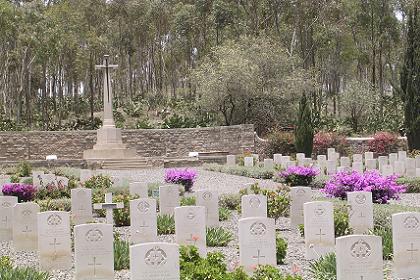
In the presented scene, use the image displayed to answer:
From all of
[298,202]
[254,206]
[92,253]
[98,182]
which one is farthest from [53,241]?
[98,182]

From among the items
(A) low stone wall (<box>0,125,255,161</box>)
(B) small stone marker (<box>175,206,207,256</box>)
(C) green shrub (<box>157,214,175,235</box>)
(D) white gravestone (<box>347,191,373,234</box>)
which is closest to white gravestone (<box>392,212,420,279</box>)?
(D) white gravestone (<box>347,191,373,234</box>)

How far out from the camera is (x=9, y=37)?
41062mm

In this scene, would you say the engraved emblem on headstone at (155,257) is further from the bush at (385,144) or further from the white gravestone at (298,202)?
the bush at (385,144)

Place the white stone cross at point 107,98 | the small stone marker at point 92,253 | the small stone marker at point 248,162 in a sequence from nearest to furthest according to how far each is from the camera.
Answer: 1. the small stone marker at point 92,253
2. the small stone marker at point 248,162
3. the white stone cross at point 107,98

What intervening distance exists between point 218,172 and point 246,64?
10824 mm

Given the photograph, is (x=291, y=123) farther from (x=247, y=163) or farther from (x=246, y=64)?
(x=247, y=163)

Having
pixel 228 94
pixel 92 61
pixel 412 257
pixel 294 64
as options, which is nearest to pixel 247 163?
pixel 228 94

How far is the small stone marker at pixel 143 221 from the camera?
10.6 meters

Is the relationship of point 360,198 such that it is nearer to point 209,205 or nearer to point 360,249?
point 209,205

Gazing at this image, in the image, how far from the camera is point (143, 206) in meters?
10.7

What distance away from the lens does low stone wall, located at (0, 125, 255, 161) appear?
110 feet

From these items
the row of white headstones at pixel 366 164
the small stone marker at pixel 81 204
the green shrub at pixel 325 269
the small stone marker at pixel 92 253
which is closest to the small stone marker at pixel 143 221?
the small stone marker at pixel 81 204

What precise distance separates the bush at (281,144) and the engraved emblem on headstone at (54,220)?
938 inches

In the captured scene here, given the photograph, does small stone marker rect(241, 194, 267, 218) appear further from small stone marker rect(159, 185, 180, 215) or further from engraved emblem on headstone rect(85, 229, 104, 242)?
engraved emblem on headstone rect(85, 229, 104, 242)
